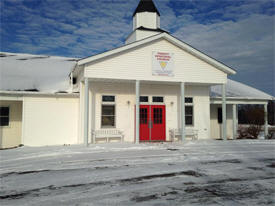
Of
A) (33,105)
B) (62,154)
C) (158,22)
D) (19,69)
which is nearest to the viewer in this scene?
(62,154)

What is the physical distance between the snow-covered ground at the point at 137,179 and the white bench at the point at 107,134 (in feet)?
11.9

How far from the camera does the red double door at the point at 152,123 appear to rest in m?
14.4

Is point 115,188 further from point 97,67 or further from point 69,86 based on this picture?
point 69,86

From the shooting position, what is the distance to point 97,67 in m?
12.1

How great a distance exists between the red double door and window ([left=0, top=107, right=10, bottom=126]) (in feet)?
27.1

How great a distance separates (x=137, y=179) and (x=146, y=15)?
15096 millimetres

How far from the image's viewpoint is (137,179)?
5977 mm

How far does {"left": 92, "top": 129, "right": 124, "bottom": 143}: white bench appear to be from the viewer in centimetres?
1315

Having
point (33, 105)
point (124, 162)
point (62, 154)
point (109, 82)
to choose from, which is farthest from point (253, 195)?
point (33, 105)

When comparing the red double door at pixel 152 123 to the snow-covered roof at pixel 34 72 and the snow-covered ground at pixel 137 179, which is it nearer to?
the snow-covered ground at pixel 137 179

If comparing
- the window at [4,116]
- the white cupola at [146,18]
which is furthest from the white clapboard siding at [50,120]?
the white cupola at [146,18]

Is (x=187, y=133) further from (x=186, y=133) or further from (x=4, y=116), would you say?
(x=4, y=116)

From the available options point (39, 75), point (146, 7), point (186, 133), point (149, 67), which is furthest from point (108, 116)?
point (146, 7)

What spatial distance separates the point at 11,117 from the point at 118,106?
6.74 metres
